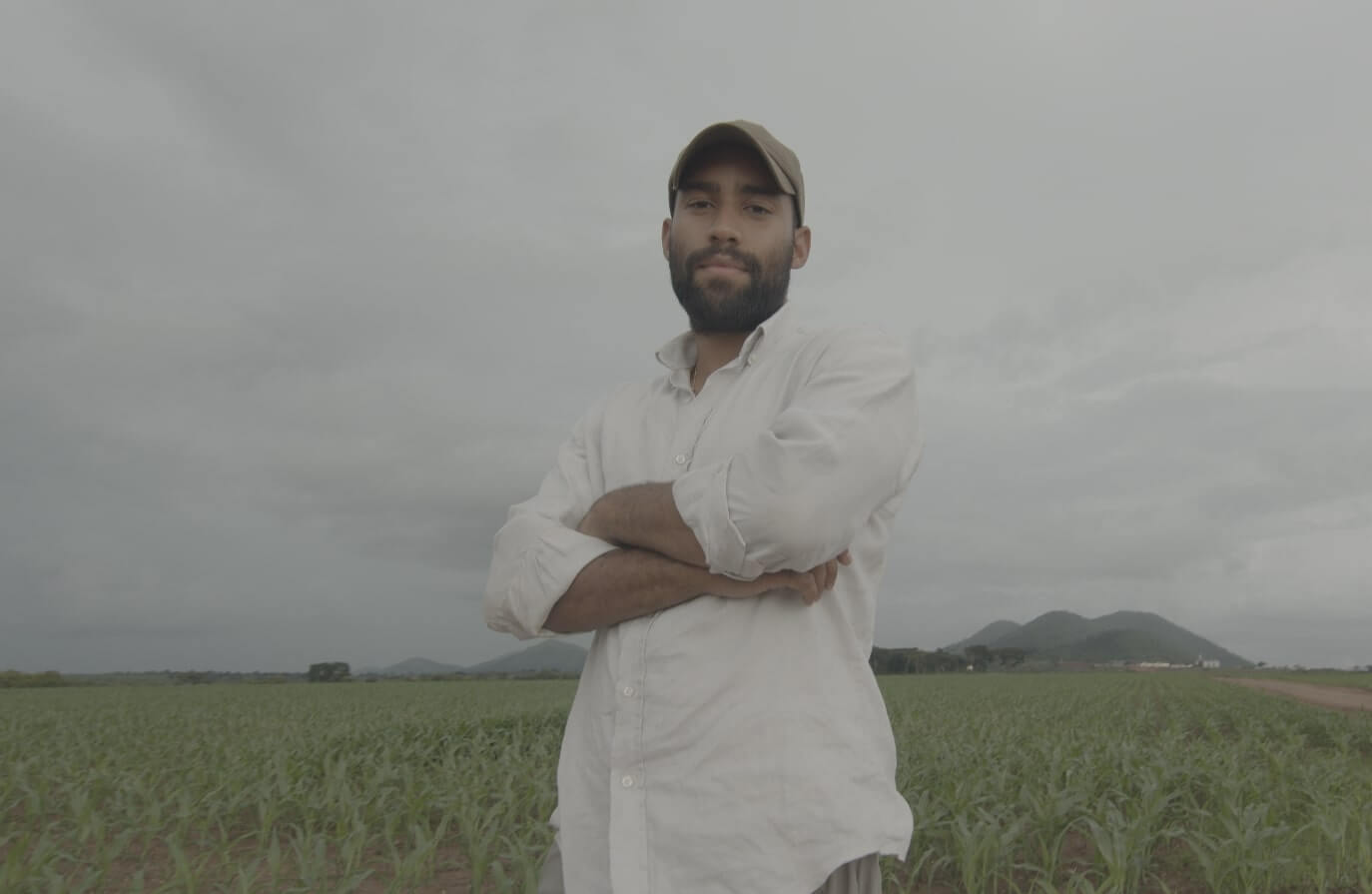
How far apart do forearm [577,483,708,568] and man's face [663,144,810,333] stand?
15.9 inches

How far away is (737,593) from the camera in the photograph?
1493 millimetres

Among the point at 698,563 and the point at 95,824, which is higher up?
the point at 698,563

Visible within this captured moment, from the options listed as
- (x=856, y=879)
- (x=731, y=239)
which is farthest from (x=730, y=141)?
(x=856, y=879)

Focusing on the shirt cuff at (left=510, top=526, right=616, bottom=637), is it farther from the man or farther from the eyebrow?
the eyebrow

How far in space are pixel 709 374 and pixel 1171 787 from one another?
5817 mm

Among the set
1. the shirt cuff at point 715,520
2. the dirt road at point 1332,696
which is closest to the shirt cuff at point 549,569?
the shirt cuff at point 715,520

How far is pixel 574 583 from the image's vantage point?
65.6 inches

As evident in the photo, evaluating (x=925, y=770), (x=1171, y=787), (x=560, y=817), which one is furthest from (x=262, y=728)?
(x=560, y=817)

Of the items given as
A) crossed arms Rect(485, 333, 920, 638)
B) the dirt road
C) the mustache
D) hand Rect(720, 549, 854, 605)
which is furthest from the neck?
the dirt road

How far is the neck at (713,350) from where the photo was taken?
1854 millimetres

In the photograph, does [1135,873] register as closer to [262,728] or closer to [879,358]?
[879,358]

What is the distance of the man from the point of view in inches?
54.6

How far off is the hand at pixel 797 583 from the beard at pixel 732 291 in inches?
21.4

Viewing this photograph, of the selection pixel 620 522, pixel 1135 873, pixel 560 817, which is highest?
pixel 620 522
